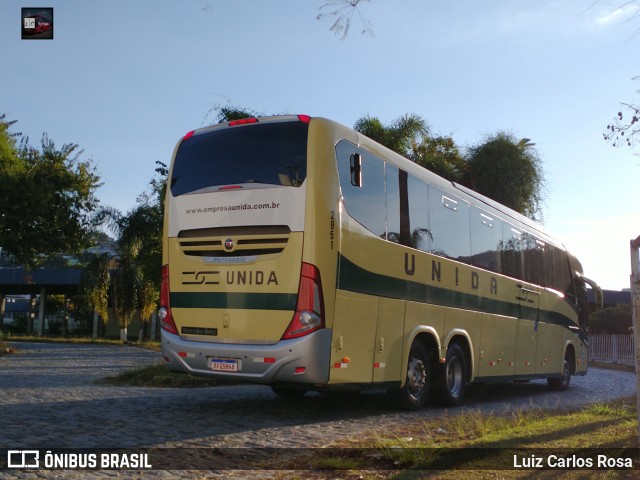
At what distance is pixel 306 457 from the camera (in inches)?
263

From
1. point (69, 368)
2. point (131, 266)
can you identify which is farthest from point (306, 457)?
point (131, 266)

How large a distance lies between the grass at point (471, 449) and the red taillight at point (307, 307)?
1.53 meters

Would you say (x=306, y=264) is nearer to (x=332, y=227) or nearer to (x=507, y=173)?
(x=332, y=227)

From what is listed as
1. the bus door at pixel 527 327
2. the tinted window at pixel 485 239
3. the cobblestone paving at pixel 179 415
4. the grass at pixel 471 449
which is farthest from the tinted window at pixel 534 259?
the grass at pixel 471 449

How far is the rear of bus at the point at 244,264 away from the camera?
8688 millimetres

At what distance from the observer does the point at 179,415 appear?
9.09 meters

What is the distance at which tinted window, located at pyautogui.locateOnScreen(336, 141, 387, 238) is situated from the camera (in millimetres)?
9367

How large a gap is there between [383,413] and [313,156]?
3975 mm

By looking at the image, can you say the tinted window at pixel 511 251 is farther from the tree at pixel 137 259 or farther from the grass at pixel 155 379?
the tree at pixel 137 259

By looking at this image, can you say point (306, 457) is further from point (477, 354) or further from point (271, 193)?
point (477, 354)

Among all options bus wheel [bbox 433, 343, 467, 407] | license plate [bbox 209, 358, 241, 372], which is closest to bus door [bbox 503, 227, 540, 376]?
bus wheel [bbox 433, 343, 467, 407]

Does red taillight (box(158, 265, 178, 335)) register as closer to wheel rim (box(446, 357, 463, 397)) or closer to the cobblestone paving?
the cobblestone paving

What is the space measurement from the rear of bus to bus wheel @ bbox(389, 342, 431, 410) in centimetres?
229

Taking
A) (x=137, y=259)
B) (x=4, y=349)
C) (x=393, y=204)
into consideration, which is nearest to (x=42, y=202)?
(x=4, y=349)
